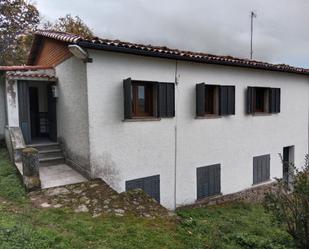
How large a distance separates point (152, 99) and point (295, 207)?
5341mm

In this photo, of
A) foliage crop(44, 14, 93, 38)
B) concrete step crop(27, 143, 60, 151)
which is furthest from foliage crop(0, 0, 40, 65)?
concrete step crop(27, 143, 60, 151)

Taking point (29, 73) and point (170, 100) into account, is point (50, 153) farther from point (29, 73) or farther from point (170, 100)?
point (170, 100)

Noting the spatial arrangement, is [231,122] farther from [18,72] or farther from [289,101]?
[18,72]

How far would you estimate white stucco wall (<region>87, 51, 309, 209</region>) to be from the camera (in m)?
7.80

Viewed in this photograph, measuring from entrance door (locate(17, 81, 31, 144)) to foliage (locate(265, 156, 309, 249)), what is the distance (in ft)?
27.5

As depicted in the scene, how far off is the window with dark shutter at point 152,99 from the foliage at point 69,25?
17271mm

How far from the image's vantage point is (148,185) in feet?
28.9

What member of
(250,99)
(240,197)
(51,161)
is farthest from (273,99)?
(51,161)

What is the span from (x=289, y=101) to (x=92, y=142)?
10.5m

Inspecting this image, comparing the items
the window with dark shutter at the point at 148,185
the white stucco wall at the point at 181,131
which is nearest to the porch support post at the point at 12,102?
the white stucco wall at the point at 181,131

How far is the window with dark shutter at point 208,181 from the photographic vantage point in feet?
33.4

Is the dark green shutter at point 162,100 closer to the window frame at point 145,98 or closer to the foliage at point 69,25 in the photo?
the window frame at point 145,98

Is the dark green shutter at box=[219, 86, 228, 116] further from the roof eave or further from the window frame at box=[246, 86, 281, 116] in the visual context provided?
the window frame at box=[246, 86, 281, 116]

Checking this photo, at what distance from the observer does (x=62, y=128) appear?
9.84m
